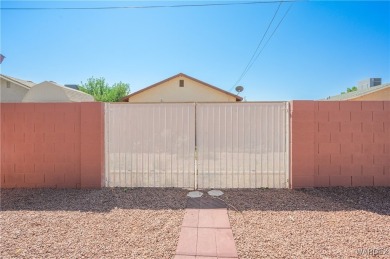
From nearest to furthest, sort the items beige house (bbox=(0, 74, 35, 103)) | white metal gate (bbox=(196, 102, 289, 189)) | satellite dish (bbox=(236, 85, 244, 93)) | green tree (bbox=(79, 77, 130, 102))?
white metal gate (bbox=(196, 102, 289, 189)), beige house (bbox=(0, 74, 35, 103)), satellite dish (bbox=(236, 85, 244, 93)), green tree (bbox=(79, 77, 130, 102))

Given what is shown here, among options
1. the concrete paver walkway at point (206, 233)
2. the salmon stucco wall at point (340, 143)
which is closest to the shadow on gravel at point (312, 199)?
the salmon stucco wall at point (340, 143)

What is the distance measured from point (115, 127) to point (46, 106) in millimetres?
1636

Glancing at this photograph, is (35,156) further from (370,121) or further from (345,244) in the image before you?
(370,121)

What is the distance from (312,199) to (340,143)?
1440mm

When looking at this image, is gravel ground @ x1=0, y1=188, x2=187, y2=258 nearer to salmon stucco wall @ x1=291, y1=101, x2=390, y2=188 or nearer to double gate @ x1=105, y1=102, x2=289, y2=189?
double gate @ x1=105, y1=102, x2=289, y2=189

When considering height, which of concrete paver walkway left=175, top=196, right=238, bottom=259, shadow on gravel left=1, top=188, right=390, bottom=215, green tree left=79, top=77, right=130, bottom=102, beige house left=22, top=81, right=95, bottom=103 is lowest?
concrete paver walkway left=175, top=196, right=238, bottom=259

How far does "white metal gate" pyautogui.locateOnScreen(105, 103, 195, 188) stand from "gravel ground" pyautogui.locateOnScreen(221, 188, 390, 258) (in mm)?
1250

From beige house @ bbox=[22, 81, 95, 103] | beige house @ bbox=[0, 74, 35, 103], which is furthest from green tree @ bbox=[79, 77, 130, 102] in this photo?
beige house @ bbox=[22, 81, 95, 103]

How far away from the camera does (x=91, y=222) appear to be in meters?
3.43

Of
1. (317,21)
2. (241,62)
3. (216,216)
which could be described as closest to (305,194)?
(216,216)

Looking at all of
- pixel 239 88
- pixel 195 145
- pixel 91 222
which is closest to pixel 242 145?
pixel 195 145

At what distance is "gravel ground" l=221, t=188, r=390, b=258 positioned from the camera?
8.82ft

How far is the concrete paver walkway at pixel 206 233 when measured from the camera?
2678mm

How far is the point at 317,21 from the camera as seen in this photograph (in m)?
8.42
